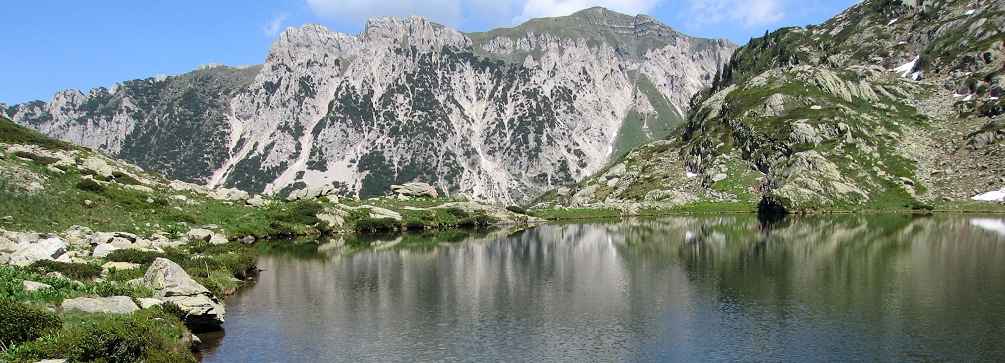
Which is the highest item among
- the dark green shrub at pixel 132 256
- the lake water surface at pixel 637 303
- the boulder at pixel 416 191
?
the boulder at pixel 416 191

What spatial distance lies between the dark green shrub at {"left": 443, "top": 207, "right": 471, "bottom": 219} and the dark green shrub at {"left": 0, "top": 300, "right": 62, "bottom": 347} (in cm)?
10092

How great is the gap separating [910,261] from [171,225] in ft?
256

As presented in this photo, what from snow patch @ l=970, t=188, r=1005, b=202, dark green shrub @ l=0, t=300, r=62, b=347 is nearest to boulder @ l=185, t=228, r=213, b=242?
dark green shrub @ l=0, t=300, r=62, b=347

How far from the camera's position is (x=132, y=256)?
46.9 metres

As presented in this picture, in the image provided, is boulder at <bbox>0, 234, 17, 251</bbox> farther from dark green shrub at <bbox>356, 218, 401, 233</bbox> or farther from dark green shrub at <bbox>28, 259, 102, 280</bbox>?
dark green shrub at <bbox>356, 218, 401, 233</bbox>

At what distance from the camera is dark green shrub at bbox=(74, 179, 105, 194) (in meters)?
74.1

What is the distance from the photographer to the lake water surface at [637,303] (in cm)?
3142

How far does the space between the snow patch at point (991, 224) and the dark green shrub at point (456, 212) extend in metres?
86.5

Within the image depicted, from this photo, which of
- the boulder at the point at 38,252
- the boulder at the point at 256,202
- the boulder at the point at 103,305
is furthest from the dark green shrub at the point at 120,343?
the boulder at the point at 256,202

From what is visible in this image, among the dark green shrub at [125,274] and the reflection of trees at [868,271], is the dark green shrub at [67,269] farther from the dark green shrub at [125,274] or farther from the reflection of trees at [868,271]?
the reflection of trees at [868,271]

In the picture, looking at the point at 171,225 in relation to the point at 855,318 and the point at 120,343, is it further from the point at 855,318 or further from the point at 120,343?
the point at 855,318

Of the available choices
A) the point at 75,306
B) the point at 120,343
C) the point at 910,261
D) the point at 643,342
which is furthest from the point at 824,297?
the point at 75,306

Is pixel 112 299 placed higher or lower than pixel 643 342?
higher

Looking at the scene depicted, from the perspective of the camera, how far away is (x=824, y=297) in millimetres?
42344
